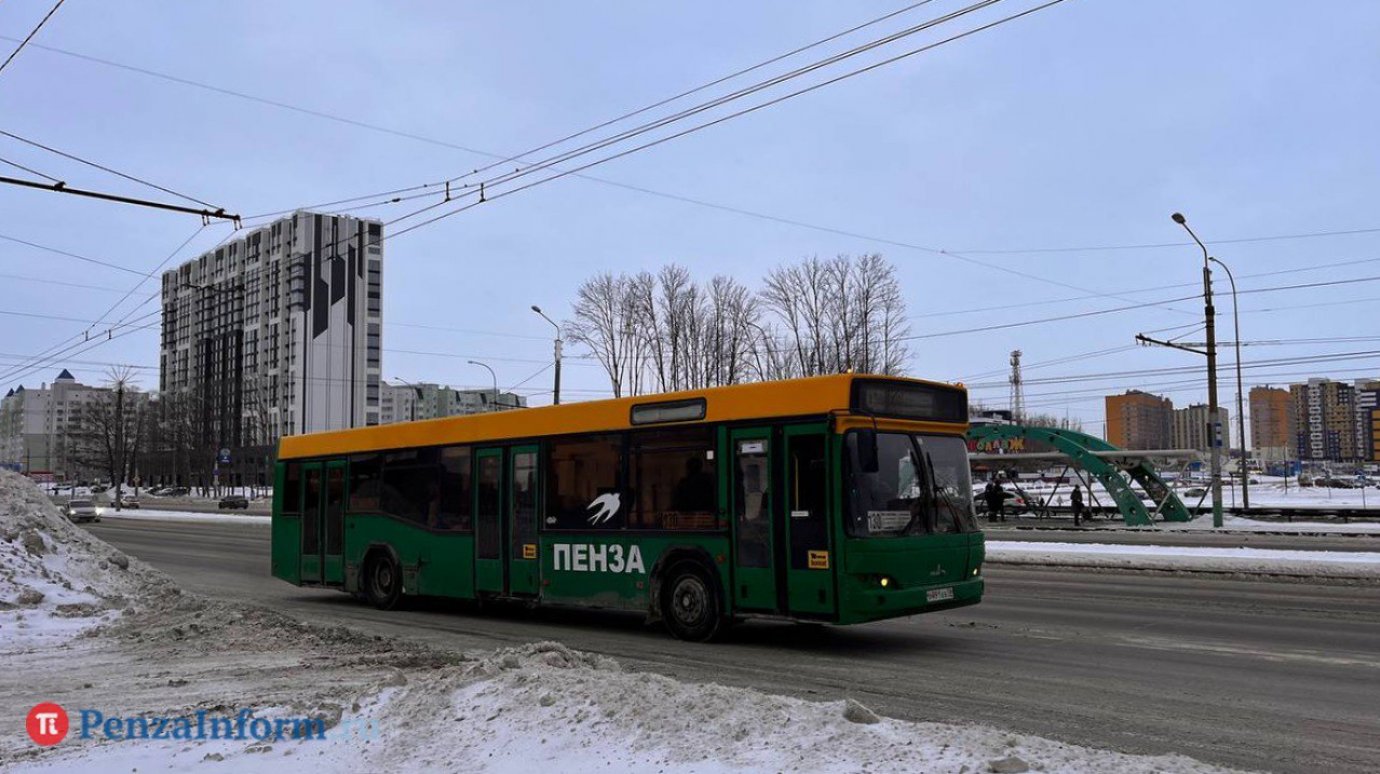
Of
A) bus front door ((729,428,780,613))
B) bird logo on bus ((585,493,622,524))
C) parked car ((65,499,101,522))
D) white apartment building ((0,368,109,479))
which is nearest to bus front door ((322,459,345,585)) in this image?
bird logo on bus ((585,493,622,524))

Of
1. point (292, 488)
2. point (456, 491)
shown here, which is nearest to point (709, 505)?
point (456, 491)

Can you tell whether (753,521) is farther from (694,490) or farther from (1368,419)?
(1368,419)

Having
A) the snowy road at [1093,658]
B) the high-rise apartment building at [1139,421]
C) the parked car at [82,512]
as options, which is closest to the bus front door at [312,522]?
the snowy road at [1093,658]

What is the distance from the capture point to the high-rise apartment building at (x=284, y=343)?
121875 mm

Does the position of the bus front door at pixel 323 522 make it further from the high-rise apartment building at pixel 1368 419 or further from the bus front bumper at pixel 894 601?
the high-rise apartment building at pixel 1368 419

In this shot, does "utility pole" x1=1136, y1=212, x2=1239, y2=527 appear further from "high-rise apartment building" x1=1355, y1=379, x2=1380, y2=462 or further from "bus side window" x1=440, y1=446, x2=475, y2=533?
"high-rise apartment building" x1=1355, y1=379, x2=1380, y2=462

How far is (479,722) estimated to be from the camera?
5863 millimetres

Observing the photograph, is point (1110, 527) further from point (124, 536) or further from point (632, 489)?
point (124, 536)

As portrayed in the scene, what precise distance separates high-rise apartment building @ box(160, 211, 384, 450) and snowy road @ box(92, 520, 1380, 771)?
111m

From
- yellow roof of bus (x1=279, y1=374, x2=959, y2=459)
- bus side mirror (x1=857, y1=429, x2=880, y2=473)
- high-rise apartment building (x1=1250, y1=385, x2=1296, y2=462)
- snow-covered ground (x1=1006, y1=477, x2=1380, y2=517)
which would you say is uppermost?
high-rise apartment building (x1=1250, y1=385, x2=1296, y2=462)

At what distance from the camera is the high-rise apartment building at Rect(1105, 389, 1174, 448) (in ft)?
470

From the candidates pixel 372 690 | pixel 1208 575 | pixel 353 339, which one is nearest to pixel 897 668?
pixel 372 690

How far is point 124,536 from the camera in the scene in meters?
35.4

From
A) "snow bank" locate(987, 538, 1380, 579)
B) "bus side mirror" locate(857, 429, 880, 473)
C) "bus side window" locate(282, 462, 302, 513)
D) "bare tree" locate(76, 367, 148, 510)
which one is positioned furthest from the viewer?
"bare tree" locate(76, 367, 148, 510)
